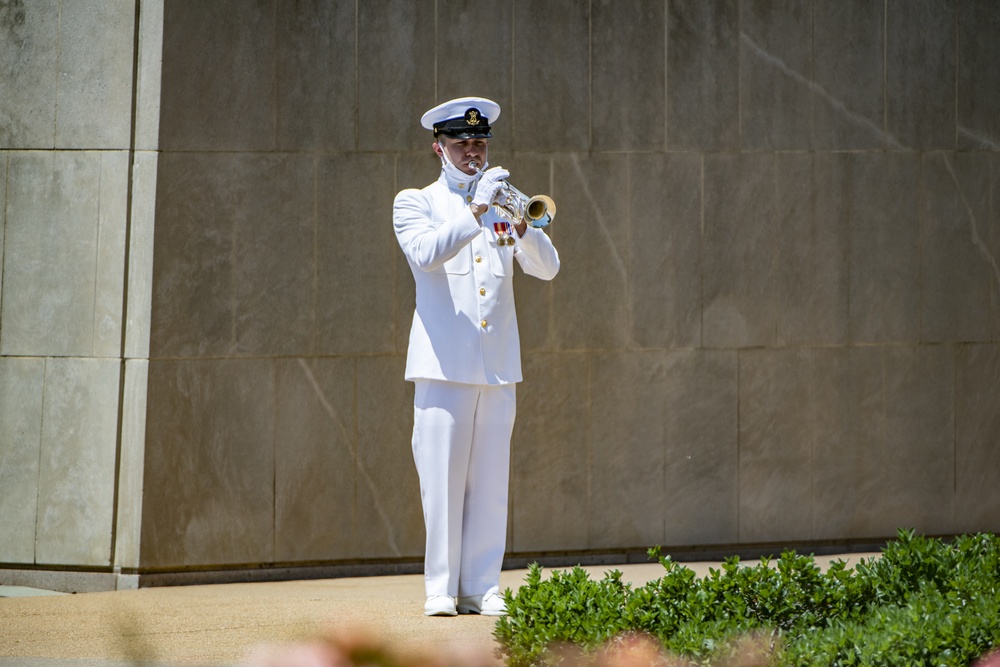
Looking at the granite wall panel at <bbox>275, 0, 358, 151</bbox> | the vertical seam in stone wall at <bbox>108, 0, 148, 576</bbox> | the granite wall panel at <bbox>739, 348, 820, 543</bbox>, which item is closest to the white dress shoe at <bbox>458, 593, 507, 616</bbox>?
the vertical seam in stone wall at <bbox>108, 0, 148, 576</bbox>

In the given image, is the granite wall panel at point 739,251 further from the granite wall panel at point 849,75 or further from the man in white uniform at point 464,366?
the man in white uniform at point 464,366

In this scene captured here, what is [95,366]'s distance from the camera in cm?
726

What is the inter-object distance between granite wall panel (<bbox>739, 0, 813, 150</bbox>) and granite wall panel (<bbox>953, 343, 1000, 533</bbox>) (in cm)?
176

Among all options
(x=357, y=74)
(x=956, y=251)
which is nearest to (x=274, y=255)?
(x=357, y=74)

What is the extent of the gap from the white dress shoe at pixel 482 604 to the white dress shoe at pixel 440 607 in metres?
0.10

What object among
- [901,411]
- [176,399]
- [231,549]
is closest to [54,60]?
[176,399]

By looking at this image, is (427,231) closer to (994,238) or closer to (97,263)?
(97,263)

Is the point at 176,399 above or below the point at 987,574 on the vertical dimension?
above

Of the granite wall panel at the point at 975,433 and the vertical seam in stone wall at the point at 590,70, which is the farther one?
the granite wall panel at the point at 975,433

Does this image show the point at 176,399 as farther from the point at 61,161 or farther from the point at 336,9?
the point at 336,9

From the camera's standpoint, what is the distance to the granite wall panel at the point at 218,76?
23.8 ft

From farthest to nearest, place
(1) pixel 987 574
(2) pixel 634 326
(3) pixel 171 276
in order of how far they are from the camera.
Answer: (2) pixel 634 326
(3) pixel 171 276
(1) pixel 987 574

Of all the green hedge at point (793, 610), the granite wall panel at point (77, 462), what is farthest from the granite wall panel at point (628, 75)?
the green hedge at point (793, 610)

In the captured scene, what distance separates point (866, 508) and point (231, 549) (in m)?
3.86
